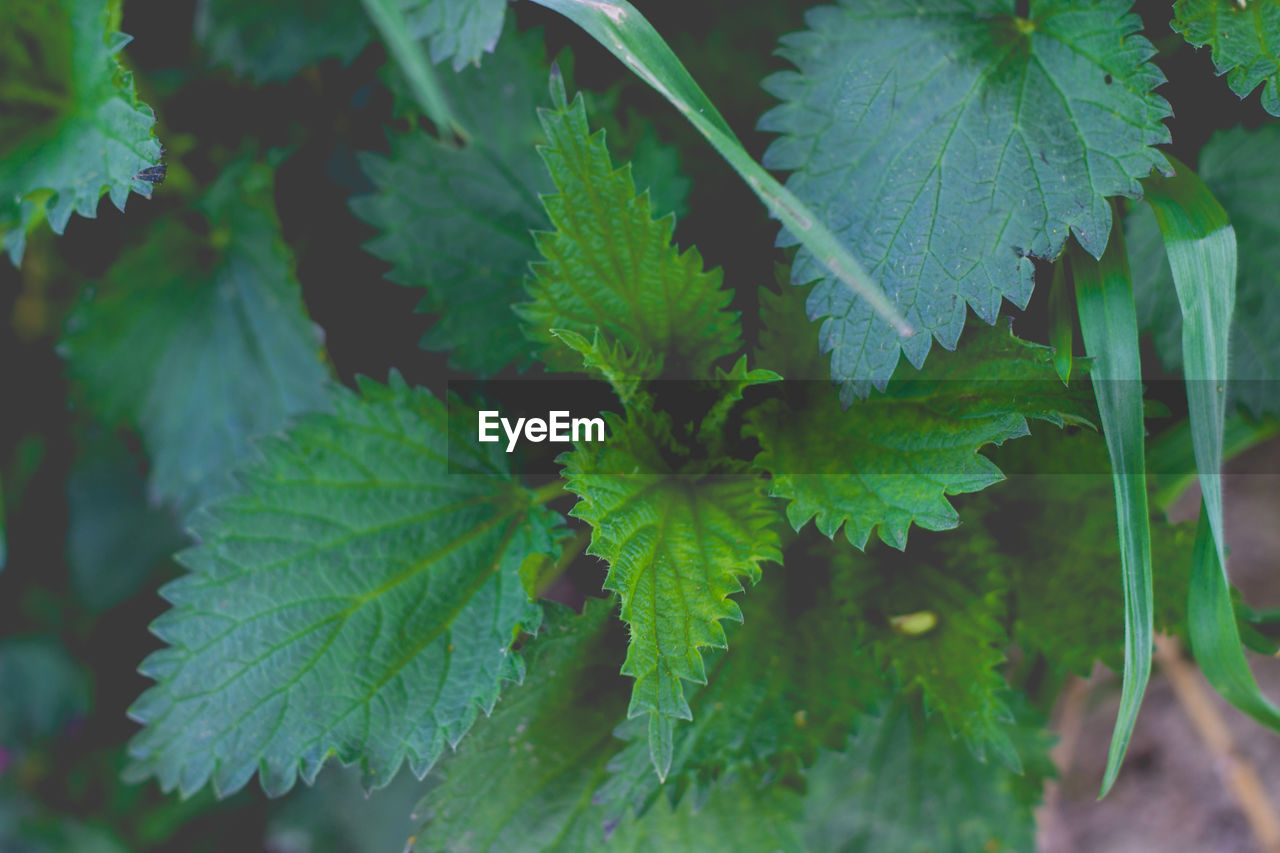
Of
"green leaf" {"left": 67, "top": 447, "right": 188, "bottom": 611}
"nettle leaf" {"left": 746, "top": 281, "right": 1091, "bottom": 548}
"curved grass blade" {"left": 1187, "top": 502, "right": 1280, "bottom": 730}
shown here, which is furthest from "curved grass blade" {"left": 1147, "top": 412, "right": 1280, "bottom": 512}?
"green leaf" {"left": 67, "top": 447, "right": 188, "bottom": 611}

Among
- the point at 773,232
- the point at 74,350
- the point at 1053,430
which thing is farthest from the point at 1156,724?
the point at 74,350

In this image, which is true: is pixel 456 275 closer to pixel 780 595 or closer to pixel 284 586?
pixel 284 586

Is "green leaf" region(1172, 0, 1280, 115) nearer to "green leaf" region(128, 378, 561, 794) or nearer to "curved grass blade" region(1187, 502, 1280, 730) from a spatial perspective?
"curved grass blade" region(1187, 502, 1280, 730)

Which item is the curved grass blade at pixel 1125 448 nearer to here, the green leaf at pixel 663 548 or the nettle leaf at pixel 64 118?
the green leaf at pixel 663 548

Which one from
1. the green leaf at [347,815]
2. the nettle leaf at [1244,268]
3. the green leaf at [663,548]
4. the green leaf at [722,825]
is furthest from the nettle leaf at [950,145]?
the green leaf at [347,815]

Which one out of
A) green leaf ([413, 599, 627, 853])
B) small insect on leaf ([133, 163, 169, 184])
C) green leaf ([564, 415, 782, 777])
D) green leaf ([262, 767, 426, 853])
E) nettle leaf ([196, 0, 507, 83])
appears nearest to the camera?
green leaf ([564, 415, 782, 777])

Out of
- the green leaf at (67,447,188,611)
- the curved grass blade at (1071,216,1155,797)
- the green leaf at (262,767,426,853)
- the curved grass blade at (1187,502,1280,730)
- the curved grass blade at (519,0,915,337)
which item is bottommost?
the green leaf at (262,767,426,853)
